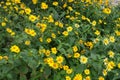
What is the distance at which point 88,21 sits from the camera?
3727mm

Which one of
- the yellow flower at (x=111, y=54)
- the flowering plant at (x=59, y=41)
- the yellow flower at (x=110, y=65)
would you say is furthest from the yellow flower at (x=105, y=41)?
the yellow flower at (x=110, y=65)

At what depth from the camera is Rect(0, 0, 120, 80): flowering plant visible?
2.73m

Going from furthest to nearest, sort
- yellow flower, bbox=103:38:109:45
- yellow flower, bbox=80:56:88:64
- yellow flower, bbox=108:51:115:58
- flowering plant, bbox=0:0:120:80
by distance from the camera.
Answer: yellow flower, bbox=103:38:109:45 < yellow flower, bbox=108:51:115:58 < yellow flower, bbox=80:56:88:64 < flowering plant, bbox=0:0:120:80

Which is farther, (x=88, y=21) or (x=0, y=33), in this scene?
(x=88, y=21)

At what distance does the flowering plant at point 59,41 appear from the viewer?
8.95ft

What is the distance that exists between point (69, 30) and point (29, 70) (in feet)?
2.31

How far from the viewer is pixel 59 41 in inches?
122

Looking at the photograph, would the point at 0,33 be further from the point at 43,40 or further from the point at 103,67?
the point at 103,67

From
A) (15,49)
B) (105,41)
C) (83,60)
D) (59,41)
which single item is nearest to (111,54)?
(105,41)

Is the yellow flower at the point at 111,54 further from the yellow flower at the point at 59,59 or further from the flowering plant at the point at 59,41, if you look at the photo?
the yellow flower at the point at 59,59

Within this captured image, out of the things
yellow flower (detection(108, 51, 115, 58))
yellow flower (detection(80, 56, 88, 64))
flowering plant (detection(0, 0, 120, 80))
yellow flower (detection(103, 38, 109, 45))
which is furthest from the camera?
yellow flower (detection(103, 38, 109, 45))

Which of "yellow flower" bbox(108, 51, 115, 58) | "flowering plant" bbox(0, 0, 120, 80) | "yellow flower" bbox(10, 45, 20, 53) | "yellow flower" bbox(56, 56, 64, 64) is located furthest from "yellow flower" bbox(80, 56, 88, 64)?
"yellow flower" bbox(10, 45, 20, 53)

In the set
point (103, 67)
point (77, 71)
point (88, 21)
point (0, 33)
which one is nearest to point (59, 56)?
point (77, 71)

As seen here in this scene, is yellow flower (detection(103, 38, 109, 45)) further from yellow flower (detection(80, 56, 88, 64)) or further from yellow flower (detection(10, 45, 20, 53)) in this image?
yellow flower (detection(10, 45, 20, 53))
